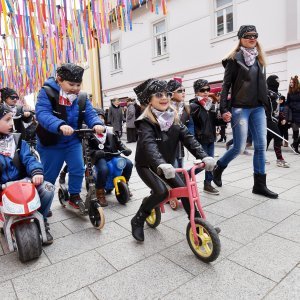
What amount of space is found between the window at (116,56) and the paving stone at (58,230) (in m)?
16.8

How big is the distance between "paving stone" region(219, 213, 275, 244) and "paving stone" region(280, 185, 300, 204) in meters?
0.86

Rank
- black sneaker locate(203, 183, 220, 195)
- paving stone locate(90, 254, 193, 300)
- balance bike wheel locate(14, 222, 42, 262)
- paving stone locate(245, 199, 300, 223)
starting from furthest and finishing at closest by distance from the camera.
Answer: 1. black sneaker locate(203, 183, 220, 195)
2. paving stone locate(245, 199, 300, 223)
3. balance bike wheel locate(14, 222, 42, 262)
4. paving stone locate(90, 254, 193, 300)

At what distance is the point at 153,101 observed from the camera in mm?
2693

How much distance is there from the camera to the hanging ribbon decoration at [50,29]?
683cm

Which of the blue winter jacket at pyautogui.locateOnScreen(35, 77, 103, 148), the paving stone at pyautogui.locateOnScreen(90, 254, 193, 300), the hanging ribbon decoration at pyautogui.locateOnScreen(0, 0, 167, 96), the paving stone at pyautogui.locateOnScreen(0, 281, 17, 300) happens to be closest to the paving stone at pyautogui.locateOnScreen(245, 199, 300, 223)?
the paving stone at pyautogui.locateOnScreen(90, 254, 193, 300)

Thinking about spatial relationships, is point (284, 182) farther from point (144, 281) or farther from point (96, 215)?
point (144, 281)

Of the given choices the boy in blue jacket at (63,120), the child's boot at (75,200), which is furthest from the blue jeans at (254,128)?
the child's boot at (75,200)

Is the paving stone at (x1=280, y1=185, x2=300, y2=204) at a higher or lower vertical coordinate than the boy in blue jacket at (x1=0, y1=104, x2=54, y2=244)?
lower

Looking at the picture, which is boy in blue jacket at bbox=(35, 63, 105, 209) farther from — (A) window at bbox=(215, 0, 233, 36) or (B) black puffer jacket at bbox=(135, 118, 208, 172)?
(A) window at bbox=(215, 0, 233, 36)

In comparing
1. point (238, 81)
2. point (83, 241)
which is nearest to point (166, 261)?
point (83, 241)

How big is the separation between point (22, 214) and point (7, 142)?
2.54ft

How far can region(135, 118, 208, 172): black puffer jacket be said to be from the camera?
2.50 meters

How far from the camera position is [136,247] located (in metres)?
2.61

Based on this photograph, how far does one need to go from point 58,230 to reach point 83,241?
0.47 metres
